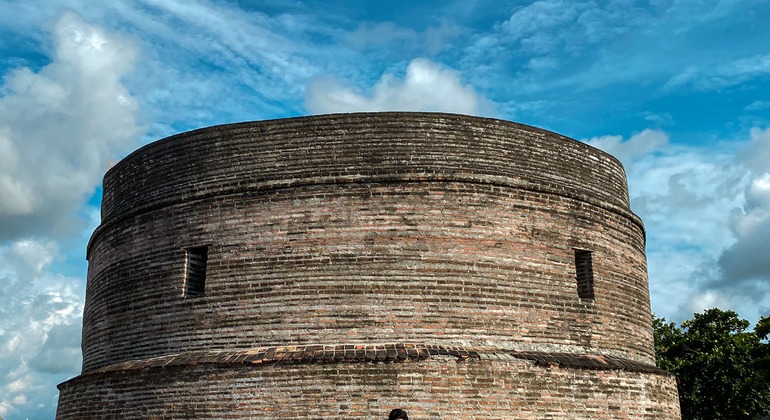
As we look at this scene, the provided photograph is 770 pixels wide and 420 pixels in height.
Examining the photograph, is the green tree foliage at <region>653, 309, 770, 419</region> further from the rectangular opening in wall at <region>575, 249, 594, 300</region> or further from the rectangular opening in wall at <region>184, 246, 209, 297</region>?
the rectangular opening in wall at <region>184, 246, 209, 297</region>

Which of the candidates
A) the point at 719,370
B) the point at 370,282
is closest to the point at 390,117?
the point at 370,282

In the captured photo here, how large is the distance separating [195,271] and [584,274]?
584cm

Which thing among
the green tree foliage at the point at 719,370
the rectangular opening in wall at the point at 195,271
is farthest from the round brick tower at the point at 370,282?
the green tree foliage at the point at 719,370

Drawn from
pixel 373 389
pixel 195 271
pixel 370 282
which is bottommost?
pixel 373 389

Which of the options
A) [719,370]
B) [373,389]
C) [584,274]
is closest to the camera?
[373,389]

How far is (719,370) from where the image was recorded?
22.3 metres

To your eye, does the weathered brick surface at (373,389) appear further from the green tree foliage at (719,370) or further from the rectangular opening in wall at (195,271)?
the green tree foliage at (719,370)

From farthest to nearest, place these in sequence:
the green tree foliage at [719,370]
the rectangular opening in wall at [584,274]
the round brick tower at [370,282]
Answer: the green tree foliage at [719,370], the rectangular opening in wall at [584,274], the round brick tower at [370,282]

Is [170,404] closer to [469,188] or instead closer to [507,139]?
[469,188]

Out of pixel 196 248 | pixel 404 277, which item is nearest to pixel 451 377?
pixel 404 277

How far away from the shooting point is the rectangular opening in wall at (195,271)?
34.7 ft

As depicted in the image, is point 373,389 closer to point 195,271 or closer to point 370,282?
point 370,282

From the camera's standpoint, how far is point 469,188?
10391 millimetres

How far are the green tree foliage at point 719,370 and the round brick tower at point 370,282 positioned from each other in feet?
39.2
